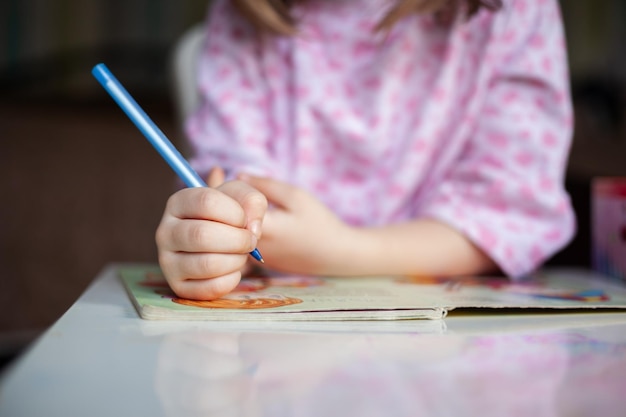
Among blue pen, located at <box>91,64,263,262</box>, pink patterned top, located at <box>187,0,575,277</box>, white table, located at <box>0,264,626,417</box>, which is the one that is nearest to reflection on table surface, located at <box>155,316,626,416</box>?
white table, located at <box>0,264,626,417</box>

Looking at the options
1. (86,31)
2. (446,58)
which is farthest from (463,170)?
(86,31)

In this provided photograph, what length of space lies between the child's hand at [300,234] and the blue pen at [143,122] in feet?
0.23

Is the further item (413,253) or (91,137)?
(91,137)

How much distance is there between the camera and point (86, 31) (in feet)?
7.35

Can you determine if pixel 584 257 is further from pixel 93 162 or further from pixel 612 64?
pixel 612 64

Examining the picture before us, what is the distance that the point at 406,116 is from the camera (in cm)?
76

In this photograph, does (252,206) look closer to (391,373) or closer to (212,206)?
(212,206)

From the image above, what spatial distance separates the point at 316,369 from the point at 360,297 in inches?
5.7

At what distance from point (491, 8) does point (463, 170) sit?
0.55ft

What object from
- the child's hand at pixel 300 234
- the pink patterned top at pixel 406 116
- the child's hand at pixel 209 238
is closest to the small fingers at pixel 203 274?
the child's hand at pixel 209 238

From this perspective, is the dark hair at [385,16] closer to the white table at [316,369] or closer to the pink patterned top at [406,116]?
the pink patterned top at [406,116]

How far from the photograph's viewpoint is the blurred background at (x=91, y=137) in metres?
1.31

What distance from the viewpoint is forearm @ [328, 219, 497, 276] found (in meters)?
0.58

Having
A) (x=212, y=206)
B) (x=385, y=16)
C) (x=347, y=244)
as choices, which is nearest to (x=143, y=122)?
(x=212, y=206)
